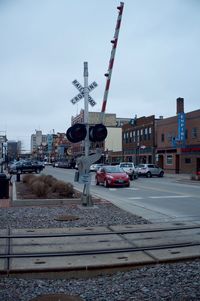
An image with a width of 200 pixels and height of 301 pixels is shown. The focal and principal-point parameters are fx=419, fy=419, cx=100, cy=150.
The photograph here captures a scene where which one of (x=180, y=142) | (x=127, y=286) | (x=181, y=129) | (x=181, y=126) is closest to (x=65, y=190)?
(x=127, y=286)

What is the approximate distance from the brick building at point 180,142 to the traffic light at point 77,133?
36672mm

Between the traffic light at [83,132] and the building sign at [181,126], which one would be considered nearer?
the traffic light at [83,132]

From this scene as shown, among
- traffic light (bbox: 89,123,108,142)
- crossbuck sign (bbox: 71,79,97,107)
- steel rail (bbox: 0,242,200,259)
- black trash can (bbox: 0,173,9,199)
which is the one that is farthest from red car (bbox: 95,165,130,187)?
steel rail (bbox: 0,242,200,259)

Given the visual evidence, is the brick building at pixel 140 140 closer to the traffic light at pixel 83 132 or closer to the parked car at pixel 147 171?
the parked car at pixel 147 171

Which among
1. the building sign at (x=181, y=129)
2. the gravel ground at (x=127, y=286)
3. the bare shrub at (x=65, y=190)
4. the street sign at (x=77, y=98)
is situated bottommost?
the gravel ground at (x=127, y=286)

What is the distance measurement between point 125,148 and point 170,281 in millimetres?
70064

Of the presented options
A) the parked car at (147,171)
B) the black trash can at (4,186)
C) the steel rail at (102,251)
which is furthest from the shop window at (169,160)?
the steel rail at (102,251)

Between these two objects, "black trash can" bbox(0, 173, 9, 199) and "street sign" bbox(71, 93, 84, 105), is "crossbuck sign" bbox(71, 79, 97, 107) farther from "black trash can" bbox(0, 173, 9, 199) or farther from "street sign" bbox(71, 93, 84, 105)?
"black trash can" bbox(0, 173, 9, 199)

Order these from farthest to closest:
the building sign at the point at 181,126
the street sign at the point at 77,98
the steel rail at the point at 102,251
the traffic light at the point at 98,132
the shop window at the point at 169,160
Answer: the shop window at the point at 169,160, the building sign at the point at 181,126, the street sign at the point at 77,98, the traffic light at the point at 98,132, the steel rail at the point at 102,251

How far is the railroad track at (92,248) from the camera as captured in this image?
7.11 metres

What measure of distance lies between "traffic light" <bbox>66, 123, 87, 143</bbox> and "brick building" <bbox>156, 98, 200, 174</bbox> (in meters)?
36.7

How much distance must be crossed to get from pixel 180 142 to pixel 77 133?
39919 millimetres

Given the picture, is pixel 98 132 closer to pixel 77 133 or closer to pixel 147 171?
pixel 77 133

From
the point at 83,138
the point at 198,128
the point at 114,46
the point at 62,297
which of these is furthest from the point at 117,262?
the point at 198,128
